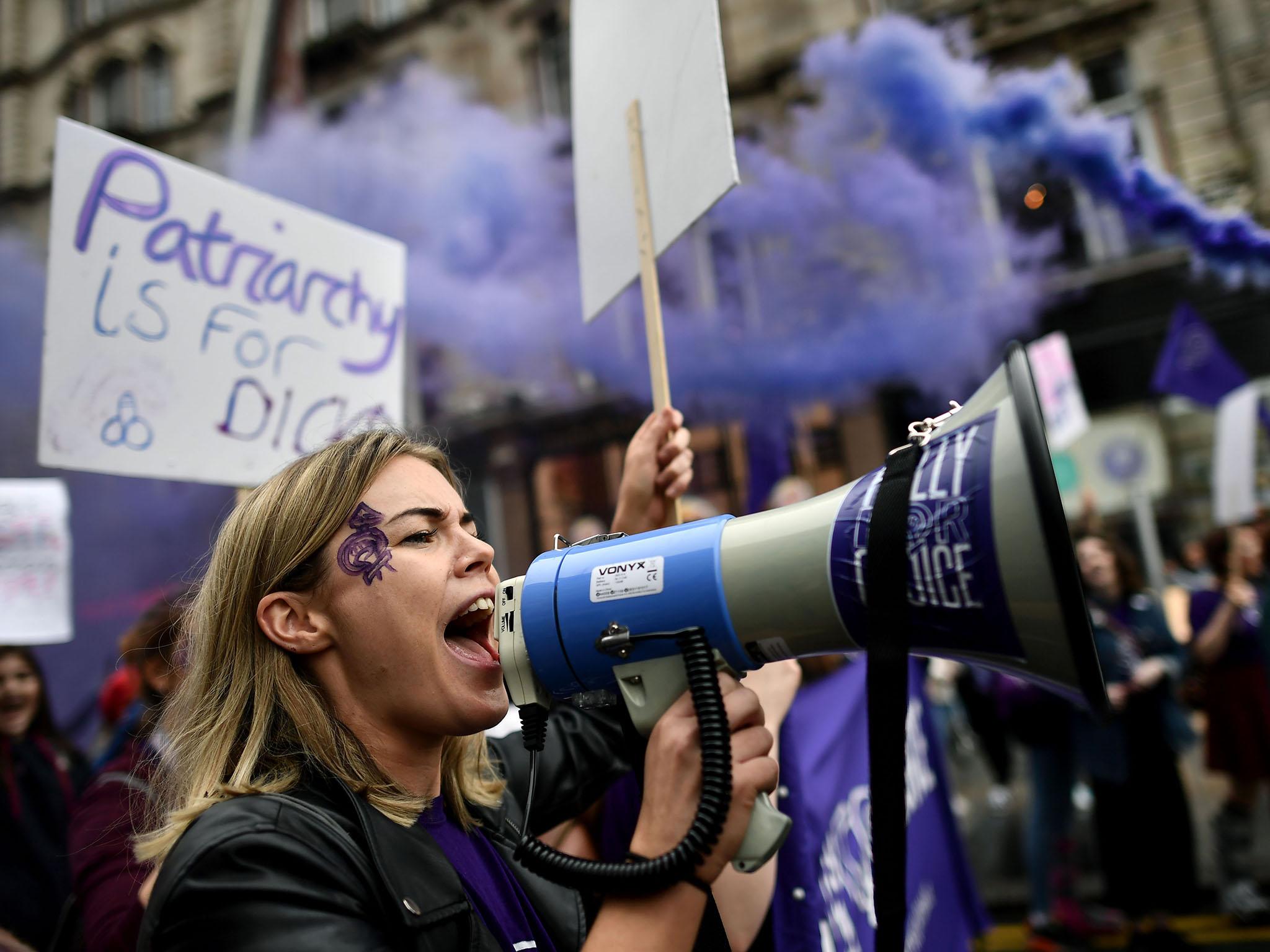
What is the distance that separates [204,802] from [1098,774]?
3.53 m

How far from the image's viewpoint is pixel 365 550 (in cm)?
129

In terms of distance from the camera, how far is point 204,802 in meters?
1.12

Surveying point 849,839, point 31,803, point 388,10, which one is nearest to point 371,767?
point 849,839

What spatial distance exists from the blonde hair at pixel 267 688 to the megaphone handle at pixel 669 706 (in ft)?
1.06

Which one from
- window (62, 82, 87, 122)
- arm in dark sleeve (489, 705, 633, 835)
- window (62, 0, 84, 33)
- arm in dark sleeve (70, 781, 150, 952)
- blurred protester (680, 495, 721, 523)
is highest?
window (62, 0, 84, 33)

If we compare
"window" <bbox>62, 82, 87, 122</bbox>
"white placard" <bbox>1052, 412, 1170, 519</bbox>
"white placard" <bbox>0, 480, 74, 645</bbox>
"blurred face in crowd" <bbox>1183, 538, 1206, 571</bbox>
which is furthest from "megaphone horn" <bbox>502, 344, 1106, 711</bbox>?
"window" <bbox>62, 82, 87, 122</bbox>

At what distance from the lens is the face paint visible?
1286 millimetres

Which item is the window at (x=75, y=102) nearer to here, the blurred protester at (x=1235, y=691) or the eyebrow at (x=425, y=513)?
the eyebrow at (x=425, y=513)

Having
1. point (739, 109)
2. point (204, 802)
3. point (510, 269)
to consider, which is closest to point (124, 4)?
point (510, 269)

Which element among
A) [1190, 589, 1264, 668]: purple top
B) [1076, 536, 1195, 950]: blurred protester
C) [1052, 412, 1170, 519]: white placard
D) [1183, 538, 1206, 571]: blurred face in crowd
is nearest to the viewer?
[1076, 536, 1195, 950]: blurred protester

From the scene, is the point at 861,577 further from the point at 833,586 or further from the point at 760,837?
the point at 760,837

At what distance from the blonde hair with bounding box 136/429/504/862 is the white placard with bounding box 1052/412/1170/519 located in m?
8.94

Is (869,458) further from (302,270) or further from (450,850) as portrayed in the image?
(450,850)

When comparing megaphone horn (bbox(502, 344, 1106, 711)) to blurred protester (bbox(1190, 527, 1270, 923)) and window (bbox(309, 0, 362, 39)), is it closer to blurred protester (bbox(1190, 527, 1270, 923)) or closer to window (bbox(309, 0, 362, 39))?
blurred protester (bbox(1190, 527, 1270, 923))
